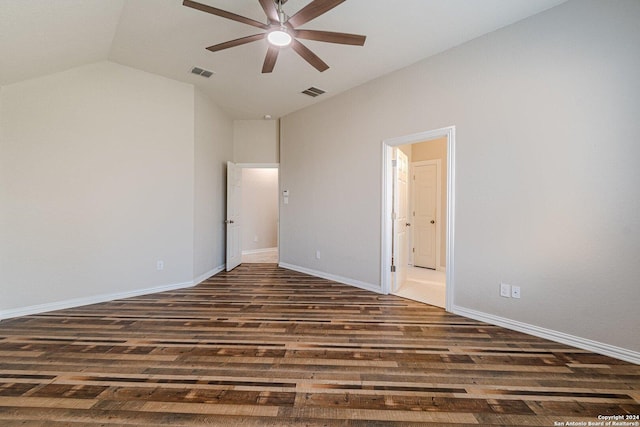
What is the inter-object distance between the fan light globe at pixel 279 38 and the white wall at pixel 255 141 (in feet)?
11.5

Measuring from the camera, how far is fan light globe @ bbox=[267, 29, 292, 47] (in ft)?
7.36

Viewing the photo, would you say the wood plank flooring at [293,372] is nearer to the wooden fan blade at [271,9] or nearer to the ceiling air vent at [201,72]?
the wooden fan blade at [271,9]

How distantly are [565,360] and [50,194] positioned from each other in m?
5.21

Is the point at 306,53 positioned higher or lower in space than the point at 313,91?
lower

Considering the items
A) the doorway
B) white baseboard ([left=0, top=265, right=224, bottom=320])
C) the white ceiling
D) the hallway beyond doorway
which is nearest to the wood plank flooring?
white baseboard ([left=0, top=265, right=224, bottom=320])

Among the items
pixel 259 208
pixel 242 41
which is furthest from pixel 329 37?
pixel 259 208

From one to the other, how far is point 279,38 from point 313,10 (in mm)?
404

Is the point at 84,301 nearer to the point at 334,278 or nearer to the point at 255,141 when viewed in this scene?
the point at 334,278

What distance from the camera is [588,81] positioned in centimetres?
233

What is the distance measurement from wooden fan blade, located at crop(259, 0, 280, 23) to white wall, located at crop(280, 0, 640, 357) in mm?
2051

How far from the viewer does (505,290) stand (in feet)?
9.20

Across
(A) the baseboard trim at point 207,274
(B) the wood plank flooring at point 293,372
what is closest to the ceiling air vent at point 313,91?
(B) the wood plank flooring at point 293,372

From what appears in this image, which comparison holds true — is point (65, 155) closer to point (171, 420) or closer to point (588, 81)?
point (171, 420)

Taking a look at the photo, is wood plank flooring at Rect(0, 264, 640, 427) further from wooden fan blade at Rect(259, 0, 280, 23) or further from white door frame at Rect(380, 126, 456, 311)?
wooden fan blade at Rect(259, 0, 280, 23)
